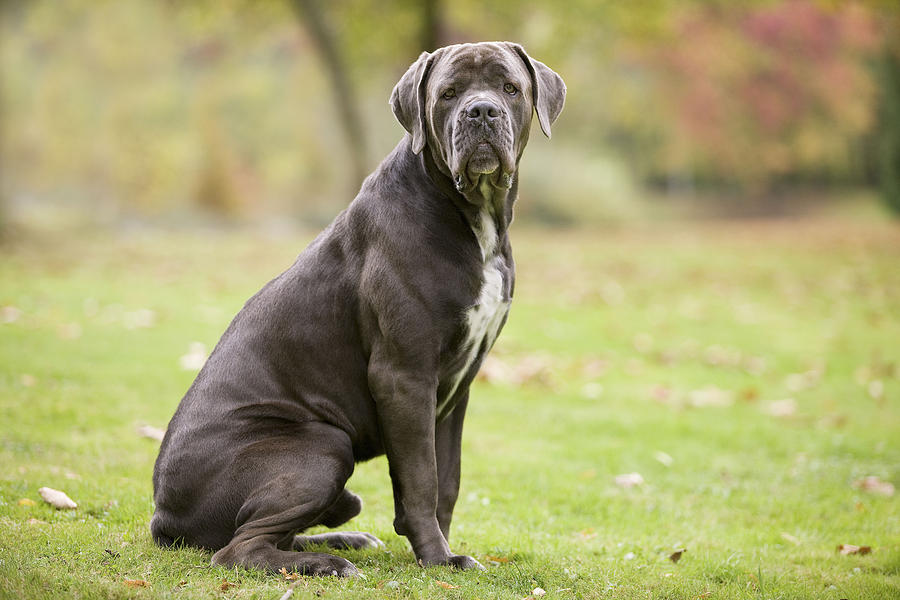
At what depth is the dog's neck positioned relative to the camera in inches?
155

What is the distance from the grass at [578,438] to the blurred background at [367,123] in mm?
9890

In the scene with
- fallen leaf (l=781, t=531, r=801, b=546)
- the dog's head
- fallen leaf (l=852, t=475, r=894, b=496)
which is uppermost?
the dog's head

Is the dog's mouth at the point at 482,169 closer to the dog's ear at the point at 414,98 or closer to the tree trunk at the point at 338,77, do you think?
the dog's ear at the point at 414,98

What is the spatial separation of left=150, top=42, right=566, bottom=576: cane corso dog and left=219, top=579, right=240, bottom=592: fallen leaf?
16 cm

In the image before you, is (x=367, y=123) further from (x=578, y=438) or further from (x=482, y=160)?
(x=482, y=160)

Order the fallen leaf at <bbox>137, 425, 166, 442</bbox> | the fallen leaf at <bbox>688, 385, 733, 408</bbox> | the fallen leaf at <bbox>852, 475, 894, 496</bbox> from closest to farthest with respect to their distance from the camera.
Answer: the fallen leaf at <bbox>852, 475, 894, 496</bbox> < the fallen leaf at <bbox>137, 425, 166, 442</bbox> < the fallen leaf at <bbox>688, 385, 733, 408</bbox>

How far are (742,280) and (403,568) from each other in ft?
41.6

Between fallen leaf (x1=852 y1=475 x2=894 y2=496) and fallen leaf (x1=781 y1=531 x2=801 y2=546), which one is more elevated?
fallen leaf (x1=781 y1=531 x2=801 y2=546)

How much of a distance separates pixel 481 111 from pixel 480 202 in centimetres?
41

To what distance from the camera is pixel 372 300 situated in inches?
153

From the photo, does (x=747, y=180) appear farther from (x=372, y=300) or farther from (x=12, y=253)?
(x=372, y=300)

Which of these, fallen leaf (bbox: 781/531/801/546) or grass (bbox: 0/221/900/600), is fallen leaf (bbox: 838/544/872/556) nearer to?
grass (bbox: 0/221/900/600)

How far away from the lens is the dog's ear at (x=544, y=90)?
411cm

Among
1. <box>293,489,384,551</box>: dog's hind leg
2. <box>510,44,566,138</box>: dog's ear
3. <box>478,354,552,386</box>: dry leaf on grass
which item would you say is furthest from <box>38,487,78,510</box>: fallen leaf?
<box>478,354,552,386</box>: dry leaf on grass
